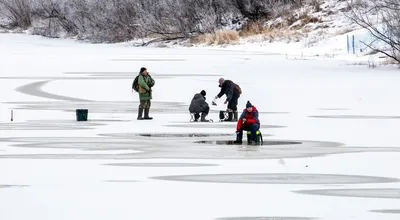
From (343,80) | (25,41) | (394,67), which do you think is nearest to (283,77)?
(343,80)

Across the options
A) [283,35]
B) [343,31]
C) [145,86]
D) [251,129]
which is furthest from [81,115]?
[283,35]

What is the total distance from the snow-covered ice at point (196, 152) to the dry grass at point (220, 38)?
30.2m

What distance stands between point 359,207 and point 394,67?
1398 inches

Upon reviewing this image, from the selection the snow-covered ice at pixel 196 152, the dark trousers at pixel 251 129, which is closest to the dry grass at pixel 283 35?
the snow-covered ice at pixel 196 152

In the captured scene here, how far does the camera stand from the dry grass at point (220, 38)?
73.9m

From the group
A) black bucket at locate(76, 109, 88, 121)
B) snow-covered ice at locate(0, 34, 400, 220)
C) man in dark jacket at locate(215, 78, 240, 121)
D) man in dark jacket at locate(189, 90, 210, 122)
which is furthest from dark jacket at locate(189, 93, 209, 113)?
black bucket at locate(76, 109, 88, 121)

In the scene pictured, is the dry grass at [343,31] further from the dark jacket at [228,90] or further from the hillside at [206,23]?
the dark jacket at [228,90]

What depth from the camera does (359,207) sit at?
12.6 metres

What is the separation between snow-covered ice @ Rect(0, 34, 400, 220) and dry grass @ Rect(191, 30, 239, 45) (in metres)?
30.2

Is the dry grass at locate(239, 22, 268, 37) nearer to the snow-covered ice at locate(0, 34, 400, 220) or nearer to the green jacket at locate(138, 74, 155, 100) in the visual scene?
the snow-covered ice at locate(0, 34, 400, 220)

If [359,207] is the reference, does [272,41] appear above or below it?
above

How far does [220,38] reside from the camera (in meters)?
74.4

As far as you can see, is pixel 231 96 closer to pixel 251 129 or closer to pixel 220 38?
pixel 251 129

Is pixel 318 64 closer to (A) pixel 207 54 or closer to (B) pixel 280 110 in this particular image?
(A) pixel 207 54
